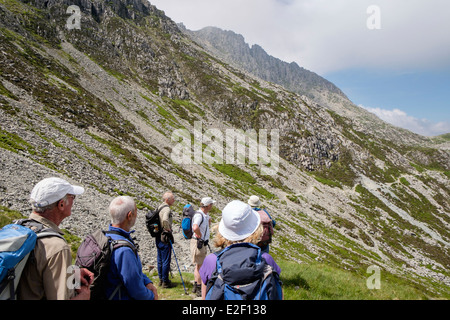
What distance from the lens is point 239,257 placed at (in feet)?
12.2

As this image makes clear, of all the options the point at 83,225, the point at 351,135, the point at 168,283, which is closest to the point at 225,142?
the point at 83,225

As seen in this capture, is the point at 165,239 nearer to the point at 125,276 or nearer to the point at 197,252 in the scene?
the point at 197,252

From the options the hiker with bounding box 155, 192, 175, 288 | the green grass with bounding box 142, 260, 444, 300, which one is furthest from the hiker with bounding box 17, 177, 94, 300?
the green grass with bounding box 142, 260, 444, 300

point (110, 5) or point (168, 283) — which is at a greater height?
point (110, 5)

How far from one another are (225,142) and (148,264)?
8713 centimetres

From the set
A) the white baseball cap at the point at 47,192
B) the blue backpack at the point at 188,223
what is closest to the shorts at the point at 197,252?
the blue backpack at the point at 188,223

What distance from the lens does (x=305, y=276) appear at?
401 inches

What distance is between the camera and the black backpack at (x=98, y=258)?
405cm

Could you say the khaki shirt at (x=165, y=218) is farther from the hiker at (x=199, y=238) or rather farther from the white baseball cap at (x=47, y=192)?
the white baseball cap at (x=47, y=192)

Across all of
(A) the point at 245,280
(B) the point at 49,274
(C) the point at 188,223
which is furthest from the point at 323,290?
(B) the point at 49,274

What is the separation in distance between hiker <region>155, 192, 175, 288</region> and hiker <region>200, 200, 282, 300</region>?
5543 millimetres

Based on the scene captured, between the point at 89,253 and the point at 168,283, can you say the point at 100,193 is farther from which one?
the point at 89,253

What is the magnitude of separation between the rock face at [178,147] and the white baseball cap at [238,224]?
14.2 metres

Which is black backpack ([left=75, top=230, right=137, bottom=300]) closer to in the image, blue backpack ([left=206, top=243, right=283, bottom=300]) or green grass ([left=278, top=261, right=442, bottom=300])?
blue backpack ([left=206, top=243, right=283, bottom=300])
